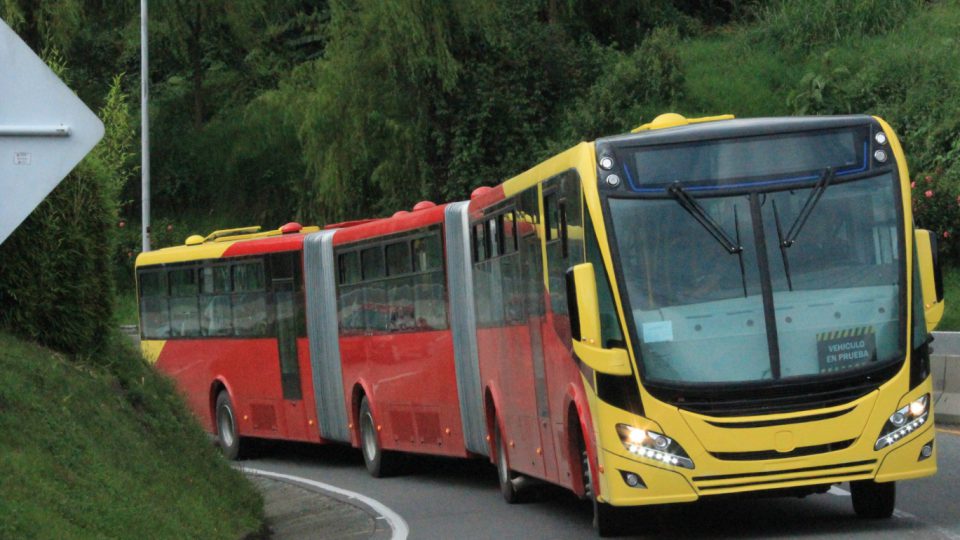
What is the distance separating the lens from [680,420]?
11.9 m

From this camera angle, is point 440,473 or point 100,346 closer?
point 100,346

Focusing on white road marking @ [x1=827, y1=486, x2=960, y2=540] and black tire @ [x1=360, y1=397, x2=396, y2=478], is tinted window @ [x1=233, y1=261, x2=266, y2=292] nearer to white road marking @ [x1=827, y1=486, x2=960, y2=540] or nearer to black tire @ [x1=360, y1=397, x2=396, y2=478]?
black tire @ [x1=360, y1=397, x2=396, y2=478]

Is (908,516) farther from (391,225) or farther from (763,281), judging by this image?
(391,225)

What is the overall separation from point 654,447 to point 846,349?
1.47 metres

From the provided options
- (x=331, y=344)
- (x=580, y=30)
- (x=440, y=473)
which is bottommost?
(x=440, y=473)

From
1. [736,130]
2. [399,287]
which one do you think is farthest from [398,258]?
[736,130]

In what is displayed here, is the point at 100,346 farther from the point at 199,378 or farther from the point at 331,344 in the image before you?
the point at 199,378

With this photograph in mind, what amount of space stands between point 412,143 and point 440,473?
20618 millimetres

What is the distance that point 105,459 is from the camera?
12414mm

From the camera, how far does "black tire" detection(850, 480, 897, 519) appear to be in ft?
42.5

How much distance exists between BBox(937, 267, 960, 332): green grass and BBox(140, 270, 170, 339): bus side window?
38.9 feet

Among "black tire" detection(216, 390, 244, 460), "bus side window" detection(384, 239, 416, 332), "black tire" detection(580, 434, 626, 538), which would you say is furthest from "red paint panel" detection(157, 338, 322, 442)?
"black tire" detection(580, 434, 626, 538)

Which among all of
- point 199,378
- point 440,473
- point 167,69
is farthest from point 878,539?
point 167,69

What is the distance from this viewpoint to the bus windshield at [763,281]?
39.8ft
